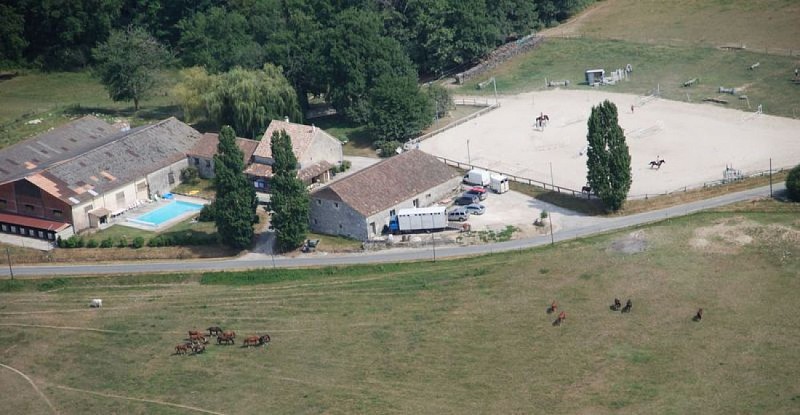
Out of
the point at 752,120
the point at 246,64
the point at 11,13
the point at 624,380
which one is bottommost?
the point at 624,380

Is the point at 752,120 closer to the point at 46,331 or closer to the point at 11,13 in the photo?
the point at 46,331

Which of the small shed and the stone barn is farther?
the small shed

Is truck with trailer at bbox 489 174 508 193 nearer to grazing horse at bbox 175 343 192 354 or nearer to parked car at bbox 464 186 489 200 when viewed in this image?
parked car at bbox 464 186 489 200

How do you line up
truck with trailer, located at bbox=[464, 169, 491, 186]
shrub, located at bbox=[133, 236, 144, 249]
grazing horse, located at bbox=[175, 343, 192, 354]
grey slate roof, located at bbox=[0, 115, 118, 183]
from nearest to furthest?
grazing horse, located at bbox=[175, 343, 192, 354], shrub, located at bbox=[133, 236, 144, 249], truck with trailer, located at bbox=[464, 169, 491, 186], grey slate roof, located at bbox=[0, 115, 118, 183]

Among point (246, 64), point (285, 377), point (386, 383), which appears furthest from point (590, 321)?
point (246, 64)

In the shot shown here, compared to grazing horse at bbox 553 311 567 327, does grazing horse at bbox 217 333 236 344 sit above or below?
above

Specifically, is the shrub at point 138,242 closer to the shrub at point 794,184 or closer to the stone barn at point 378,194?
the stone barn at point 378,194

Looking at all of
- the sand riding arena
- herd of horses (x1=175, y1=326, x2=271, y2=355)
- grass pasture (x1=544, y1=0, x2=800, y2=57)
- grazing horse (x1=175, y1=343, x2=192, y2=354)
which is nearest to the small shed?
the sand riding arena
